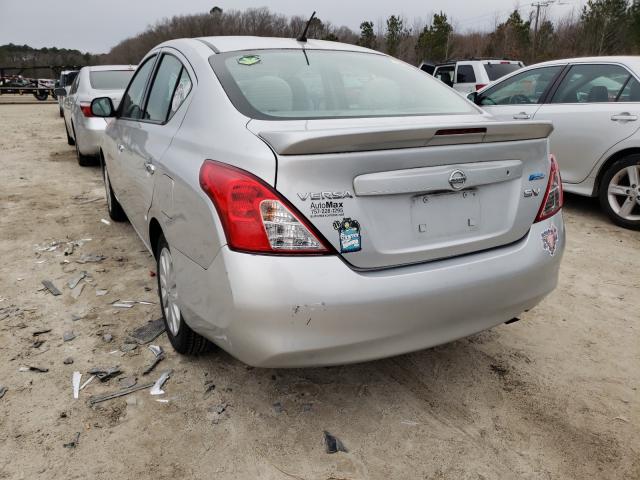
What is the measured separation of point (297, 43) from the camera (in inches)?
126

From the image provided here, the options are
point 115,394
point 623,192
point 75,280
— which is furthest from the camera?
point 623,192

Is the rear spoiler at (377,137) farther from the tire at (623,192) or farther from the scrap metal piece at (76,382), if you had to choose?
the tire at (623,192)

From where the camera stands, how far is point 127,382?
8.88 feet

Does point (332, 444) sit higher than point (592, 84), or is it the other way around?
point (592, 84)

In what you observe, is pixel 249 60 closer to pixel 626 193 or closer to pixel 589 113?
pixel 589 113

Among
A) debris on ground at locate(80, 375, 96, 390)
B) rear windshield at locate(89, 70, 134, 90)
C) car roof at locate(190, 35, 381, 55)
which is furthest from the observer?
rear windshield at locate(89, 70, 134, 90)

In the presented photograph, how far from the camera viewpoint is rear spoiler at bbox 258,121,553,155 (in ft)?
6.31

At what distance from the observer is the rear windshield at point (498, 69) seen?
1334 centimetres

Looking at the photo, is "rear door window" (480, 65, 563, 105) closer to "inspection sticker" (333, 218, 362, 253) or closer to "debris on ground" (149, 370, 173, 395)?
"inspection sticker" (333, 218, 362, 253)

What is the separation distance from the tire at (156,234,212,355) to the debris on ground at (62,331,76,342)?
60cm

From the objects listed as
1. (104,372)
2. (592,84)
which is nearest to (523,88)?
(592,84)

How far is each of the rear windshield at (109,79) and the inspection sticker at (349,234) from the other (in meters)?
7.54

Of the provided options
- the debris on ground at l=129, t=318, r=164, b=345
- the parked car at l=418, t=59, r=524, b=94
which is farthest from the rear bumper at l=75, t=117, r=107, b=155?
the parked car at l=418, t=59, r=524, b=94

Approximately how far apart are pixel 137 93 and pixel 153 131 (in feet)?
3.27
